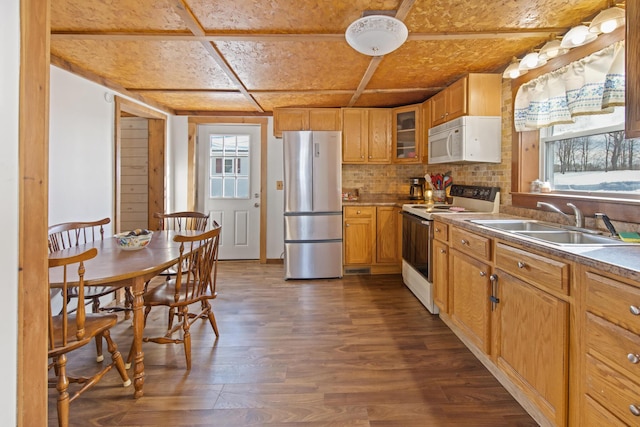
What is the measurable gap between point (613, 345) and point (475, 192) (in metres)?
2.22

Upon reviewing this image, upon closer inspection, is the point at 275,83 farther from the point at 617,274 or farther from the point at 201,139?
the point at 617,274

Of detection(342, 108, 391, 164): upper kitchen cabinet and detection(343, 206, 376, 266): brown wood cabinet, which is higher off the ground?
detection(342, 108, 391, 164): upper kitchen cabinet

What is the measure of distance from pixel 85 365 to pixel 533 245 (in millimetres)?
2607

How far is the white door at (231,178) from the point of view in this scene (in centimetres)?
486

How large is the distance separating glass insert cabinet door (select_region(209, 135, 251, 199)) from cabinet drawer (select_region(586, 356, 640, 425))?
4.24 m

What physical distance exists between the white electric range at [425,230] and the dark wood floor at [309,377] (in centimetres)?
28

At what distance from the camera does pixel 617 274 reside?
3.63 feet

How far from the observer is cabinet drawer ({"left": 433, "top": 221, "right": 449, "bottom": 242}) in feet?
8.51

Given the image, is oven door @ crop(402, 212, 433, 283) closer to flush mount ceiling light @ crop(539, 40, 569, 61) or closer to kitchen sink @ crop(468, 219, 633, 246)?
kitchen sink @ crop(468, 219, 633, 246)

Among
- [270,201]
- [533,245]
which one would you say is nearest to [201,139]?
[270,201]

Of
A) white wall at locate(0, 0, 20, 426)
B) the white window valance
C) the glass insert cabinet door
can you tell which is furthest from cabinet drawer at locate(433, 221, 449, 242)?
the glass insert cabinet door

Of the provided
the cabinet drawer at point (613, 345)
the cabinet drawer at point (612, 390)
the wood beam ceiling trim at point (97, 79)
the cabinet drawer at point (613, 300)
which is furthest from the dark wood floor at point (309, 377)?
the wood beam ceiling trim at point (97, 79)

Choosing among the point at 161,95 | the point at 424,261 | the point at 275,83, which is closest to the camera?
the point at 424,261

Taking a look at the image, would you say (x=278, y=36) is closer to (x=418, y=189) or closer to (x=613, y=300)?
(x=613, y=300)
